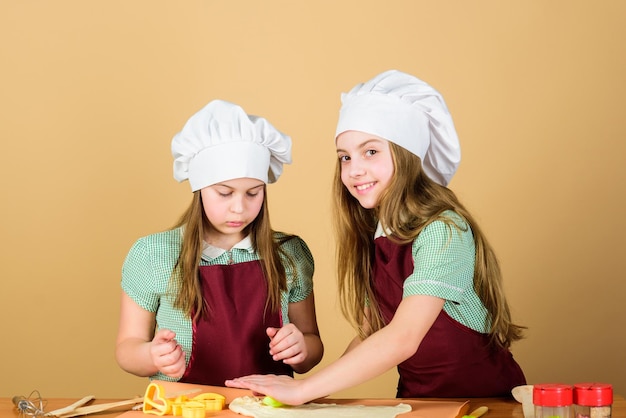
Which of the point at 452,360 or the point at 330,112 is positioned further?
the point at 330,112

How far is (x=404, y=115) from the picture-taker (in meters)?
1.97

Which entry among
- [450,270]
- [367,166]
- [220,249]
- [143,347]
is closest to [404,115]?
[367,166]

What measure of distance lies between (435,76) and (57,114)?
1188 millimetres

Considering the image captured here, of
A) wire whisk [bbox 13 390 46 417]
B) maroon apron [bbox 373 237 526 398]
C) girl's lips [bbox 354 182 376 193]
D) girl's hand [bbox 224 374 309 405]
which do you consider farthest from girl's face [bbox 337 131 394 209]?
wire whisk [bbox 13 390 46 417]

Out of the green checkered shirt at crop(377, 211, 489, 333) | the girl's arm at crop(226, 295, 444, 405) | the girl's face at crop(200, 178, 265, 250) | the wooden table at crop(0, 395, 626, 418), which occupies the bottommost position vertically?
the wooden table at crop(0, 395, 626, 418)

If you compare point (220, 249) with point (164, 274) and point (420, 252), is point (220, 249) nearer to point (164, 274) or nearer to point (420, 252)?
point (164, 274)

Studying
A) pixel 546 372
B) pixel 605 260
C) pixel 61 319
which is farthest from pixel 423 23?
pixel 61 319

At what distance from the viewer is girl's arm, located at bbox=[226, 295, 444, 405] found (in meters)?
1.69

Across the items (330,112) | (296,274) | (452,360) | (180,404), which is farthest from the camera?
(330,112)

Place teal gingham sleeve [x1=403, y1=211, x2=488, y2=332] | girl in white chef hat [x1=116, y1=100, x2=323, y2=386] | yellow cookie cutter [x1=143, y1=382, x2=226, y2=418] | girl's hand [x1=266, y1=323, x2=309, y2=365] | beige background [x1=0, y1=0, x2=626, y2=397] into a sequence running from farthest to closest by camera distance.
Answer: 1. beige background [x1=0, y1=0, x2=626, y2=397]
2. girl in white chef hat [x1=116, y1=100, x2=323, y2=386]
3. girl's hand [x1=266, y1=323, x2=309, y2=365]
4. teal gingham sleeve [x1=403, y1=211, x2=488, y2=332]
5. yellow cookie cutter [x1=143, y1=382, x2=226, y2=418]

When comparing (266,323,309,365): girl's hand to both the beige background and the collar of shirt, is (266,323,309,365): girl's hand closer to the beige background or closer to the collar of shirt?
the collar of shirt

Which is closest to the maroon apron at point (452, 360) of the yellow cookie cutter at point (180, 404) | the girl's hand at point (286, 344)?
the girl's hand at point (286, 344)

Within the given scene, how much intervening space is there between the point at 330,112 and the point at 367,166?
112cm

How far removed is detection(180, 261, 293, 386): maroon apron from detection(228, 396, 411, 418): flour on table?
27 centimetres
